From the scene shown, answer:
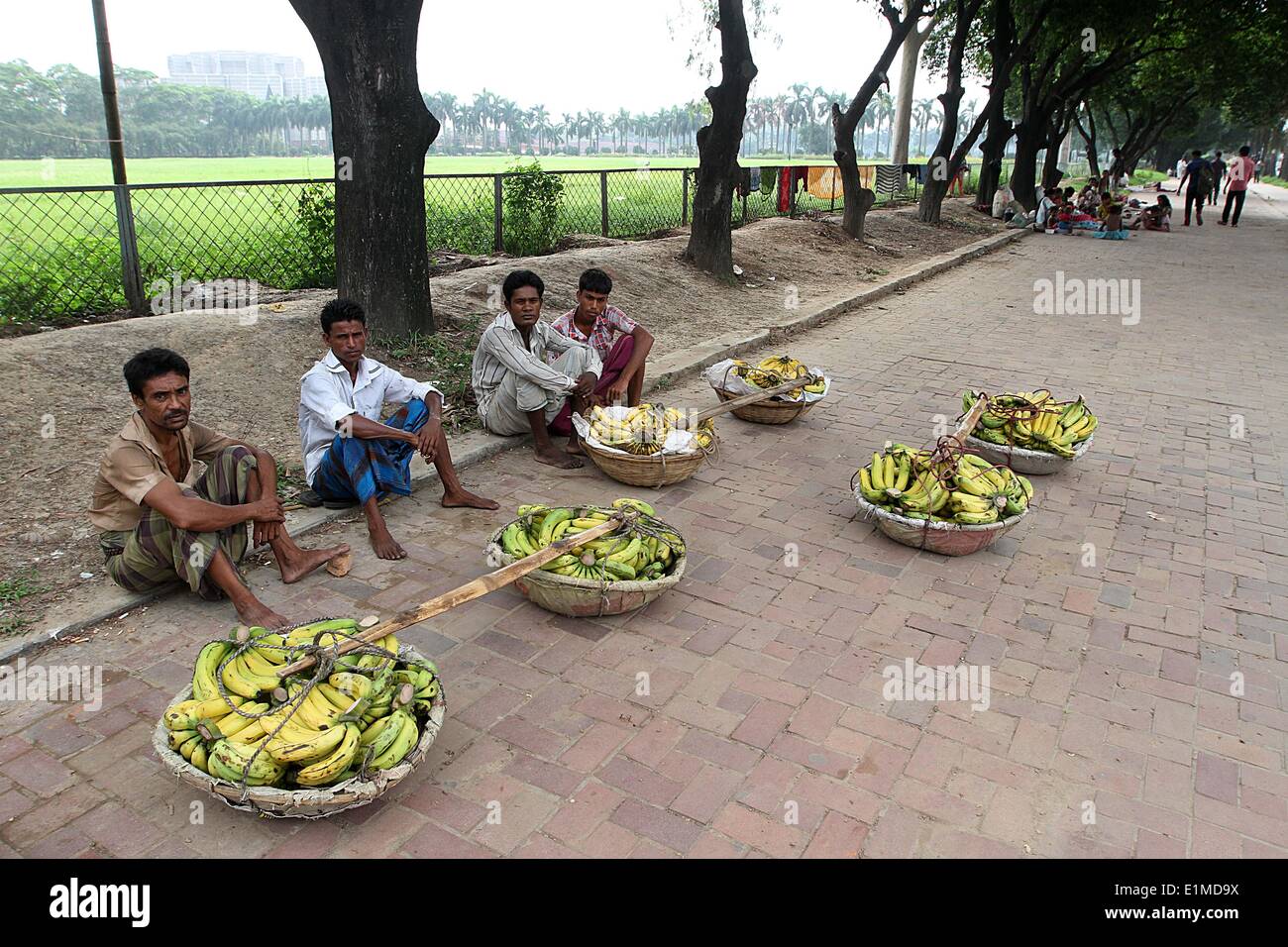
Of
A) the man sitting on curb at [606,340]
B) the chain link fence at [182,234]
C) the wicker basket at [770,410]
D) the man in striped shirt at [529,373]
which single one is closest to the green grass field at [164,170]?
the chain link fence at [182,234]

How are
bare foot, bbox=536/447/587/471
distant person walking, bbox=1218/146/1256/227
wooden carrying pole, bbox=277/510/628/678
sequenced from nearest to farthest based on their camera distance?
wooden carrying pole, bbox=277/510/628/678
bare foot, bbox=536/447/587/471
distant person walking, bbox=1218/146/1256/227

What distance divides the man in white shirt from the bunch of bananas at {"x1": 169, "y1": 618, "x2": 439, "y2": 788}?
1.37m

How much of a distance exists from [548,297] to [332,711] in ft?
21.6

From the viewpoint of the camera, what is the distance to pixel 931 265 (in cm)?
1555

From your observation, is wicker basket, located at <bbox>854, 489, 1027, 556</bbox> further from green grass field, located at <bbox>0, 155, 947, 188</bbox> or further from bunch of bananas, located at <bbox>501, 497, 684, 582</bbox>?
→ green grass field, located at <bbox>0, 155, 947, 188</bbox>

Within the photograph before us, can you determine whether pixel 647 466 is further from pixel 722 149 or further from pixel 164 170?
pixel 164 170

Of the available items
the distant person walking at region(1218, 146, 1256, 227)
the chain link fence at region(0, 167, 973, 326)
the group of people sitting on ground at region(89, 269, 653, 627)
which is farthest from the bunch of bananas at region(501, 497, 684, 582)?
the distant person walking at region(1218, 146, 1256, 227)

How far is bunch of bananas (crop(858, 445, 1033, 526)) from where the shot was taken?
14.8ft

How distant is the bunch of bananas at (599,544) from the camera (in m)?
3.79

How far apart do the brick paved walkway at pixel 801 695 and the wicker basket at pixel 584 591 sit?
4.0 inches

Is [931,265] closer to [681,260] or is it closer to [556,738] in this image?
[681,260]

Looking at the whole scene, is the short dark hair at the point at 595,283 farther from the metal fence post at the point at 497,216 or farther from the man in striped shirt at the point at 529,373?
the metal fence post at the point at 497,216
